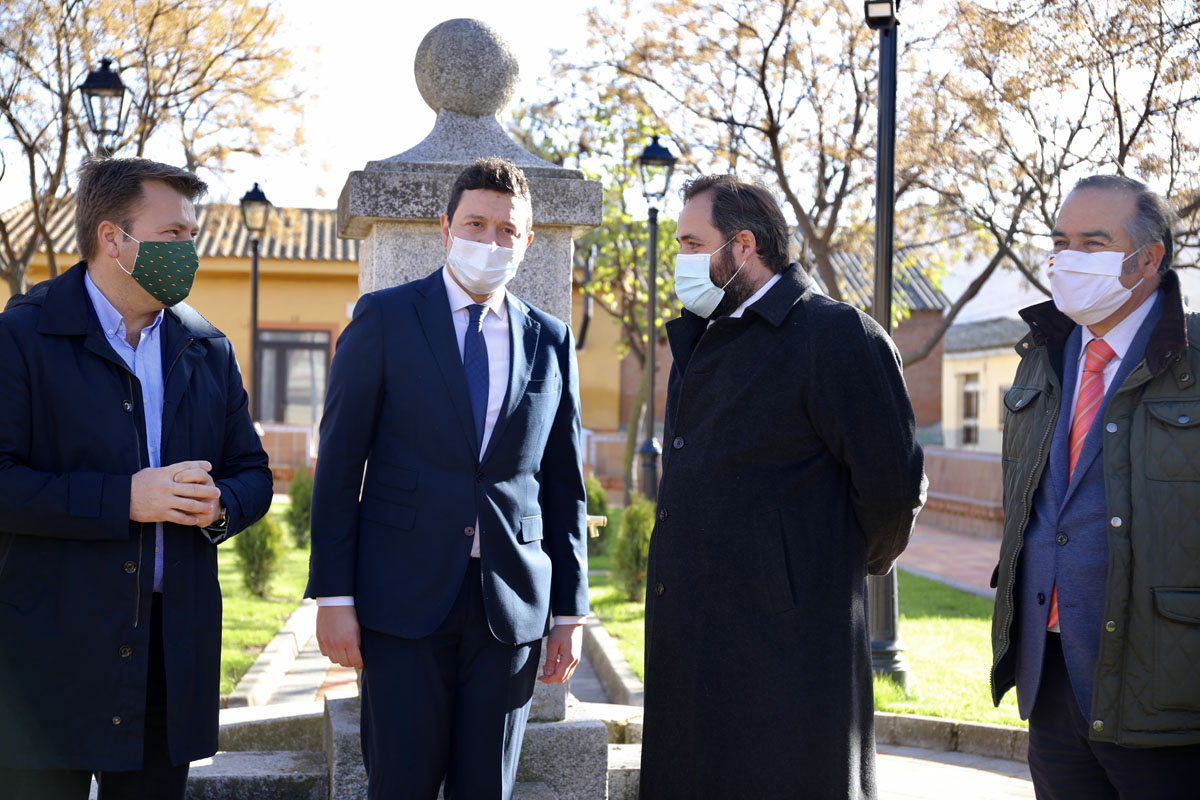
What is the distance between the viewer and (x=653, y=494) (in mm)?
15281

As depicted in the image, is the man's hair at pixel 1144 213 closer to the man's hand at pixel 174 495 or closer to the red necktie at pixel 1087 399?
the red necktie at pixel 1087 399

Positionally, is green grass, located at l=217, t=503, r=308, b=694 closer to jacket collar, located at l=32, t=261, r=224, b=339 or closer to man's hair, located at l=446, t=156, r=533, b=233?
jacket collar, located at l=32, t=261, r=224, b=339

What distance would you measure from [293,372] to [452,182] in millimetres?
26238

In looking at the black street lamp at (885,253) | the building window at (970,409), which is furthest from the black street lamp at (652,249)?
the building window at (970,409)

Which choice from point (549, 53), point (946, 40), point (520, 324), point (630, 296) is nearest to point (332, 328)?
point (630, 296)

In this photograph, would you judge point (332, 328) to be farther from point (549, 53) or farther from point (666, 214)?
point (549, 53)

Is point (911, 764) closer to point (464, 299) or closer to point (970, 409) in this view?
point (464, 299)

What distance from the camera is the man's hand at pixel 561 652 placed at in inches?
138

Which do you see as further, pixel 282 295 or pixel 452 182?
pixel 282 295

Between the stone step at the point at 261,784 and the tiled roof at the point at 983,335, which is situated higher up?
the tiled roof at the point at 983,335

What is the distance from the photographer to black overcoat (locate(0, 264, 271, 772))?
115 inches

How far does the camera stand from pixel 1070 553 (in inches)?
121

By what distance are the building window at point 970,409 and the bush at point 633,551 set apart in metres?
29.3

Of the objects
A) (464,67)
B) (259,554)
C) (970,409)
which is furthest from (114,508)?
(970,409)
